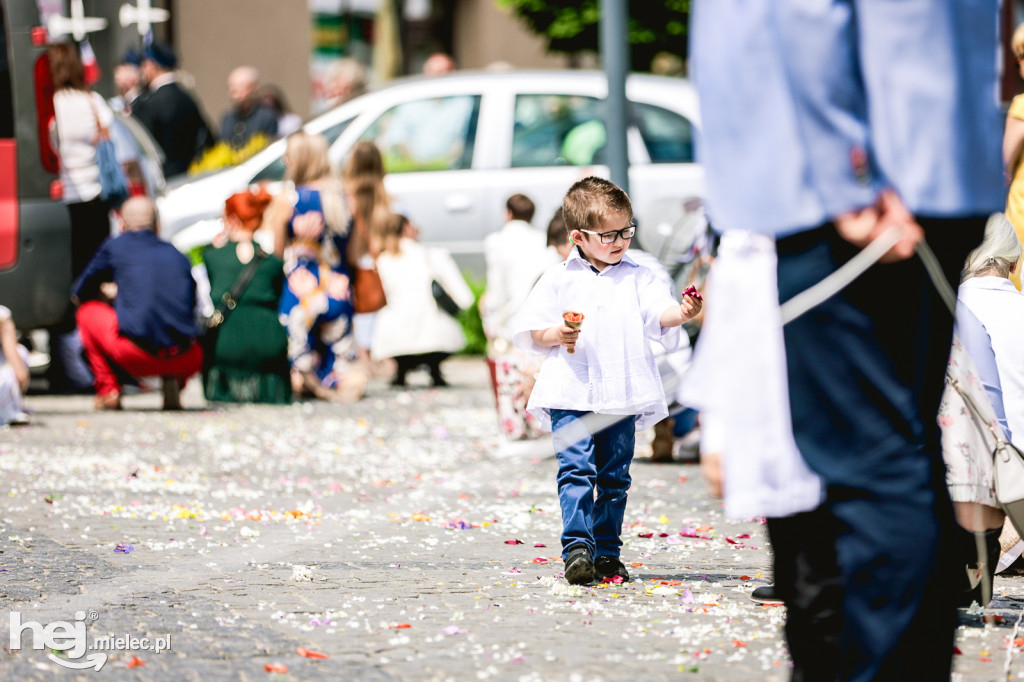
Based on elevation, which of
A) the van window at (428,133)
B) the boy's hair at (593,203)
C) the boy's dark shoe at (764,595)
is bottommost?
the boy's dark shoe at (764,595)

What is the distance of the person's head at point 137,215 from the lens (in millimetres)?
10094

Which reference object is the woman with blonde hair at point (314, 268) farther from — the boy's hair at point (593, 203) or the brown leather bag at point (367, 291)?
the boy's hair at point (593, 203)

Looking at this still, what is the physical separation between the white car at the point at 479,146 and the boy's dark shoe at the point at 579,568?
6.95 metres

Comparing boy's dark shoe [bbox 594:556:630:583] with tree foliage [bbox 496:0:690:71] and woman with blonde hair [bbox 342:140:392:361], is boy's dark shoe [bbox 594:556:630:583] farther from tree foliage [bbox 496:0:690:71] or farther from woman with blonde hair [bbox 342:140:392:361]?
tree foliage [bbox 496:0:690:71]

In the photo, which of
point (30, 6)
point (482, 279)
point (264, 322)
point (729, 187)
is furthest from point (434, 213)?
point (729, 187)

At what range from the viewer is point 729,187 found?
9.53 feet

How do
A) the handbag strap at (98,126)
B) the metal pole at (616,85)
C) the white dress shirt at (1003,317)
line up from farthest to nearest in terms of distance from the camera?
the handbag strap at (98,126), the metal pole at (616,85), the white dress shirt at (1003,317)

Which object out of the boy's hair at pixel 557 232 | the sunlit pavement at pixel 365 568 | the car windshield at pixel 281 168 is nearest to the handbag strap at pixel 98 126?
the car windshield at pixel 281 168

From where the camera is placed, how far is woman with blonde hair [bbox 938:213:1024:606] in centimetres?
425

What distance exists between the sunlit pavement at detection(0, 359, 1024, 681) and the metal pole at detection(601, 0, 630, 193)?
152cm

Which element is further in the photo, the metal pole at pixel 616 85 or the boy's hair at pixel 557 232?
the metal pole at pixel 616 85

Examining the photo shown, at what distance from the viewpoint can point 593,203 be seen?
16.3 feet

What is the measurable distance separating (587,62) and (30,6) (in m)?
15.9

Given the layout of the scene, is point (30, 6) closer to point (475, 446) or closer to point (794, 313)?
point (475, 446)
